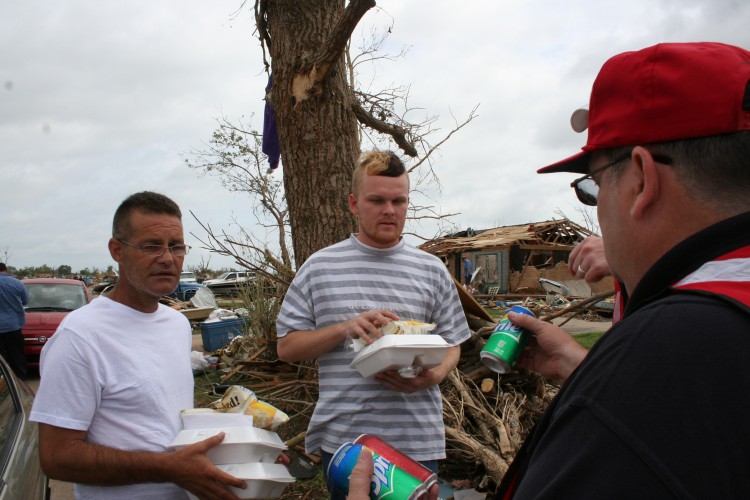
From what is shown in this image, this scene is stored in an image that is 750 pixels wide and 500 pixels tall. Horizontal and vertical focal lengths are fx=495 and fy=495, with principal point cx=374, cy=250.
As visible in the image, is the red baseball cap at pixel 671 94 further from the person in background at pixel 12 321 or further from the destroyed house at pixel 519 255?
the destroyed house at pixel 519 255

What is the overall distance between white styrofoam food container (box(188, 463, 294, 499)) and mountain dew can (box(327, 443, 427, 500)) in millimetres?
261

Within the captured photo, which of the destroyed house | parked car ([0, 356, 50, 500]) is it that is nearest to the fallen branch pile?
parked car ([0, 356, 50, 500])

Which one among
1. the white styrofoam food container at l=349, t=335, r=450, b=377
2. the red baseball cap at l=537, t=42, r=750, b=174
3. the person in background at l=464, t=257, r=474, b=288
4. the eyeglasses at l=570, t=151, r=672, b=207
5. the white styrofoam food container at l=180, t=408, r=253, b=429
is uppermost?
the red baseball cap at l=537, t=42, r=750, b=174

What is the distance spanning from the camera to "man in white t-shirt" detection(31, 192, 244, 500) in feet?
5.48

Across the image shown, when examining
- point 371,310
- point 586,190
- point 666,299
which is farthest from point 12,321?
point 666,299

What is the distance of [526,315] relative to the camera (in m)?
1.85

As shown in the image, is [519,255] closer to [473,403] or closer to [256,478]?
[473,403]

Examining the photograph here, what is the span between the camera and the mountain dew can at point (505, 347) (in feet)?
5.82

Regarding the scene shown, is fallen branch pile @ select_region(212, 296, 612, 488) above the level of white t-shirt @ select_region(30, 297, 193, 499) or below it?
below

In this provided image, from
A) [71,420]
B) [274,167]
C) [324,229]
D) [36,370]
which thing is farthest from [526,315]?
[36,370]

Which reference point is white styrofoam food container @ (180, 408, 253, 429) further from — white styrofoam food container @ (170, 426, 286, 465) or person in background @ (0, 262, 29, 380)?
person in background @ (0, 262, 29, 380)

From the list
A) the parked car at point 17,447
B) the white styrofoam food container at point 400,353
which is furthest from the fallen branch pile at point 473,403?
the white styrofoam food container at point 400,353

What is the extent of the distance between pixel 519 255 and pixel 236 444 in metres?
20.9

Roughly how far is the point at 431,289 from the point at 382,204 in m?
0.50
